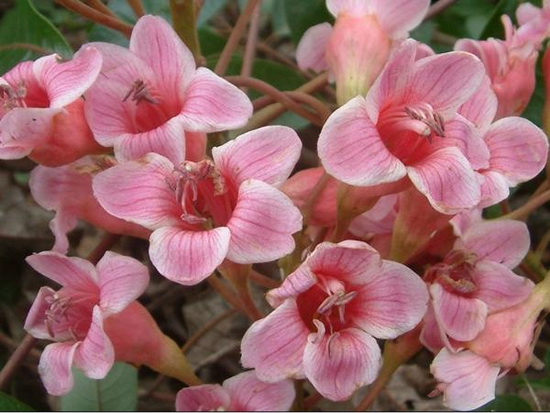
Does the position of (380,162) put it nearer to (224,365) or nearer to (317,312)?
(317,312)

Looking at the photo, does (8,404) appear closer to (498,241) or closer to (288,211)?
(288,211)

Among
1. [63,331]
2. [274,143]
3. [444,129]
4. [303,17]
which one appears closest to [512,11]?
[303,17]

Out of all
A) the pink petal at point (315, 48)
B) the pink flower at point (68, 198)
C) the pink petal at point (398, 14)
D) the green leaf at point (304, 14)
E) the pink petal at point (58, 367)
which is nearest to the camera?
the pink petal at point (58, 367)

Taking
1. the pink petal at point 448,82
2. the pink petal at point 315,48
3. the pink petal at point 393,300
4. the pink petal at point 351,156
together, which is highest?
the pink petal at point 448,82

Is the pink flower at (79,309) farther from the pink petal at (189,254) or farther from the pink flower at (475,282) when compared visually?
the pink flower at (475,282)

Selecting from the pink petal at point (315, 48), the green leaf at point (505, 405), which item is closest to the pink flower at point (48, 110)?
the pink petal at point (315, 48)

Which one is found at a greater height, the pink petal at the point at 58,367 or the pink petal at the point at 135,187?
the pink petal at the point at 135,187

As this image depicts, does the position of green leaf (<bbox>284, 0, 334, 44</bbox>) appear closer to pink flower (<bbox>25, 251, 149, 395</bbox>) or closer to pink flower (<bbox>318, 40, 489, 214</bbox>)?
pink flower (<bbox>318, 40, 489, 214</bbox>)
